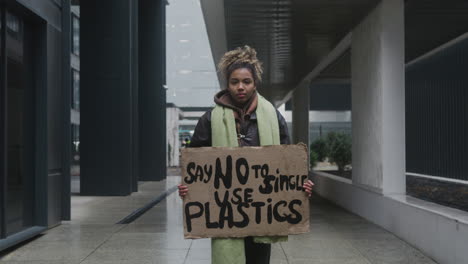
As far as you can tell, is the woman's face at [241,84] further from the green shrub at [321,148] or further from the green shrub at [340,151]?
the green shrub at [321,148]

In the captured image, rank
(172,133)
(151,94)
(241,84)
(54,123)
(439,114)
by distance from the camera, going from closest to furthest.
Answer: (241,84)
(54,123)
(439,114)
(151,94)
(172,133)

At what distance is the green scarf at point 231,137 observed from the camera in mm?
4180

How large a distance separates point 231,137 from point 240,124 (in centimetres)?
15

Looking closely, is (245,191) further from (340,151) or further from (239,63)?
(340,151)

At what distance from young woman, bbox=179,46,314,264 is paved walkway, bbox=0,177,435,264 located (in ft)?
10.9

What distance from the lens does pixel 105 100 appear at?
55.3 ft

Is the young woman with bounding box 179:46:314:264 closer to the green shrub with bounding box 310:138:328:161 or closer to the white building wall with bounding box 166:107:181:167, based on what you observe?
the green shrub with bounding box 310:138:328:161

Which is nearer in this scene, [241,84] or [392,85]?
[241,84]

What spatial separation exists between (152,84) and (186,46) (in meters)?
13.9

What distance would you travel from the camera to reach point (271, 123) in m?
4.36

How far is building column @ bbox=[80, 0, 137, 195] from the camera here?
16797mm

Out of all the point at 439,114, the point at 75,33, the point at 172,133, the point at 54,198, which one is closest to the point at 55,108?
the point at 54,198

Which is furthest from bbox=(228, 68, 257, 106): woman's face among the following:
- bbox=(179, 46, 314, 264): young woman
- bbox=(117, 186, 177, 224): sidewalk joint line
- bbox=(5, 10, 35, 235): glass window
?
bbox=(117, 186, 177, 224): sidewalk joint line

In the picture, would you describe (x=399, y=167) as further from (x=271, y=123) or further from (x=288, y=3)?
(x=271, y=123)
